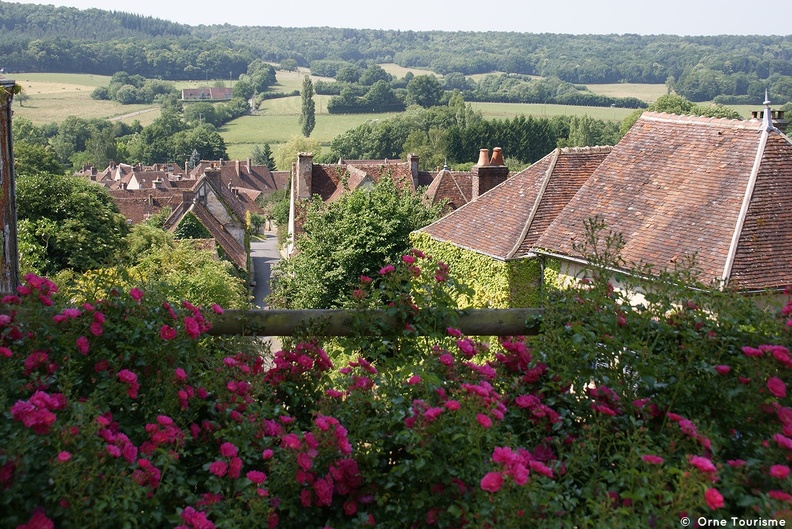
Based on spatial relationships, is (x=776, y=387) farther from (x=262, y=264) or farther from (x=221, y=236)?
(x=262, y=264)

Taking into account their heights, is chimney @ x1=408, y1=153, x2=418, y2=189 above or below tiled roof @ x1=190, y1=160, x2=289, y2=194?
above

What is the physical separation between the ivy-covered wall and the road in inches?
980

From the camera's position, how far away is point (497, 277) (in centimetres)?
1888

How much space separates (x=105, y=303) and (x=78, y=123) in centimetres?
15780

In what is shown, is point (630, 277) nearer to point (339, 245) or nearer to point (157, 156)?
point (339, 245)

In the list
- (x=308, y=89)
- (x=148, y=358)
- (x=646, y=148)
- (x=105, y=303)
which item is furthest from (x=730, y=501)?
(x=308, y=89)

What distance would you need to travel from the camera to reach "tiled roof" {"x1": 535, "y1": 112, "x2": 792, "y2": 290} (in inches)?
600

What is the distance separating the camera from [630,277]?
15.6 feet

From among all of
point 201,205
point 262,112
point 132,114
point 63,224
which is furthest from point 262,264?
point 132,114

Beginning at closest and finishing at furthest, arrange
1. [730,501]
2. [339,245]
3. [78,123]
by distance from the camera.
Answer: [730,501] → [339,245] → [78,123]

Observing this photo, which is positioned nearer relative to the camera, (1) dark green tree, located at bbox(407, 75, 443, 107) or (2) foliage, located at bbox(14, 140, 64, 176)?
(2) foliage, located at bbox(14, 140, 64, 176)

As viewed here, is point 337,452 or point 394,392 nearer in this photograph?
point 337,452

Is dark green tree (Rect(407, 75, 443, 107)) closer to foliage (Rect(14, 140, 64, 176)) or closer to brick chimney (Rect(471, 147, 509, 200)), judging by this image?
foliage (Rect(14, 140, 64, 176))

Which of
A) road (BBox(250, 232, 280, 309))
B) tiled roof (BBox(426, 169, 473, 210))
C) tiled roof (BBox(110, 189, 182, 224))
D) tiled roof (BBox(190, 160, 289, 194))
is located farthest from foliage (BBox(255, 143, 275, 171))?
tiled roof (BBox(426, 169, 473, 210))
